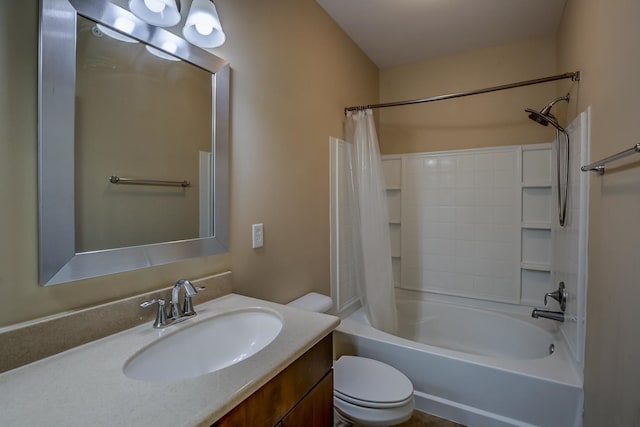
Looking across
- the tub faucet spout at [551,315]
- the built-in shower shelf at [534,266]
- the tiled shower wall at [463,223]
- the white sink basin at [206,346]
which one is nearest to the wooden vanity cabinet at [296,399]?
the white sink basin at [206,346]

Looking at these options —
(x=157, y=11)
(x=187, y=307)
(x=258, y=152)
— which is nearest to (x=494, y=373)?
(x=187, y=307)

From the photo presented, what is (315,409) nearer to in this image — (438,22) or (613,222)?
(613,222)

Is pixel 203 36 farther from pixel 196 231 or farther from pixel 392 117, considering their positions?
Result: pixel 392 117

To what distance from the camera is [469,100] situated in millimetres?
2621

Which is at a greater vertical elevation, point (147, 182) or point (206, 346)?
point (147, 182)

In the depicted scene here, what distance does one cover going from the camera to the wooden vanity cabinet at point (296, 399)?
71 cm

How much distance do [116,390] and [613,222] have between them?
166 centimetres

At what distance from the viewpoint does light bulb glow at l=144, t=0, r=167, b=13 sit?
967 mm

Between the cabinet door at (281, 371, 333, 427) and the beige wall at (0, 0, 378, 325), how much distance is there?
630 mm

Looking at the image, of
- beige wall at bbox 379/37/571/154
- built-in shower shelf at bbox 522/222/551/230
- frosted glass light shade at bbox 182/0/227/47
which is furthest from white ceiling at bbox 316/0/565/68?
built-in shower shelf at bbox 522/222/551/230

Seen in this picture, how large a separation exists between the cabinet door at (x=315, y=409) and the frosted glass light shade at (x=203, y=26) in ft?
4.41

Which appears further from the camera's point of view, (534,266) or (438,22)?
(534,266)

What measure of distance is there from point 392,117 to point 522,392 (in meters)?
2.39

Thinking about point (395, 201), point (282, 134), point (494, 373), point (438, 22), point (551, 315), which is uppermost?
point (438, 22)
